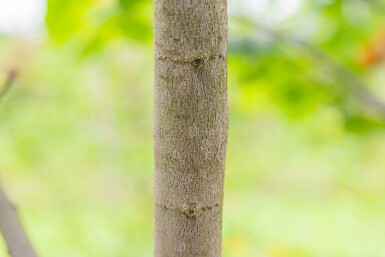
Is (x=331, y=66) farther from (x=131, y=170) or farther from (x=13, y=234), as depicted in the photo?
(x=131, y=170)

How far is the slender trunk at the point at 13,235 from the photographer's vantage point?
34 cm

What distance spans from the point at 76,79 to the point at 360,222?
1.53 meters

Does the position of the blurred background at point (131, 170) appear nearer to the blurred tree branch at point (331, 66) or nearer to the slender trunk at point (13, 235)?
the blurred tree branch at point (331, 66)

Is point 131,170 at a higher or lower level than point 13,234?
higher

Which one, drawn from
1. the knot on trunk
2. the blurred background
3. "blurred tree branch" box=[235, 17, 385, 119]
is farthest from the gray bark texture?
the blurred background

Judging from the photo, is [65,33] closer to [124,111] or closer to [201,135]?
[201,135]

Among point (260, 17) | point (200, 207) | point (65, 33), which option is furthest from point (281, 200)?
point (200, 207)

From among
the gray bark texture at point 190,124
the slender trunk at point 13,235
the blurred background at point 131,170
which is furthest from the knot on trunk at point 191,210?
the blurred background at point 131,170

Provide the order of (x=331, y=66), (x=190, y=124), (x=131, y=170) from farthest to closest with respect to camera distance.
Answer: (x=131, y=170), (x=331, y=66), (x=190, y=124)

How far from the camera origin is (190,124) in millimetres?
263

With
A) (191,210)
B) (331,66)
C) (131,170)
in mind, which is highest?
(131,170)

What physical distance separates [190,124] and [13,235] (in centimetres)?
14

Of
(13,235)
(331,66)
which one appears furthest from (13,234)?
(331,66)

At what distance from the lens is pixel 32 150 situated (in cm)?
289
